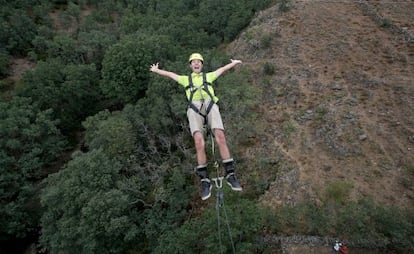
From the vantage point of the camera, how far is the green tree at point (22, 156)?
24.0 metres

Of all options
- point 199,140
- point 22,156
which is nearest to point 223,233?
point 199,140

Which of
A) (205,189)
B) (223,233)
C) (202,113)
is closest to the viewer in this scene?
(205,189)

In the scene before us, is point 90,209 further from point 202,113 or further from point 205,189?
point 202,113

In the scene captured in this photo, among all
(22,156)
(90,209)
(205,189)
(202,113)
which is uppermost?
(202,113)

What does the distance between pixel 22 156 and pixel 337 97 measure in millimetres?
23513

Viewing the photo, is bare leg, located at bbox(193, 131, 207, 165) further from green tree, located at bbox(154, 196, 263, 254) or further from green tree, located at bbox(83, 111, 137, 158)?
green tree, located at bbox(83, 111, 137, 158)

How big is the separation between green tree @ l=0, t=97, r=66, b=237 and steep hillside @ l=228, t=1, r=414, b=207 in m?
17.0

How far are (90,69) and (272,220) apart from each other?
978 inches

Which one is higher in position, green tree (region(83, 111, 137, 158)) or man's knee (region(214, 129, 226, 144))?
man's knee (region(214, 129, 226, 144))

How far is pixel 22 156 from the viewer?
25.9 meters

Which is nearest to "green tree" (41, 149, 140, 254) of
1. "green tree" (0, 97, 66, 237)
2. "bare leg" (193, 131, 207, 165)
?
"green tree" (0, 97, 66, 237)

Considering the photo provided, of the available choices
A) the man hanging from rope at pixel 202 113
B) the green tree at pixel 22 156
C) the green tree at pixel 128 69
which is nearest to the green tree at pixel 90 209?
the green tree at pixel 22 156

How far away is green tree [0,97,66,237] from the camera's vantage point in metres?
24.0

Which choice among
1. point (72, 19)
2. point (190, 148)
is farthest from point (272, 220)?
point (72, 19)
